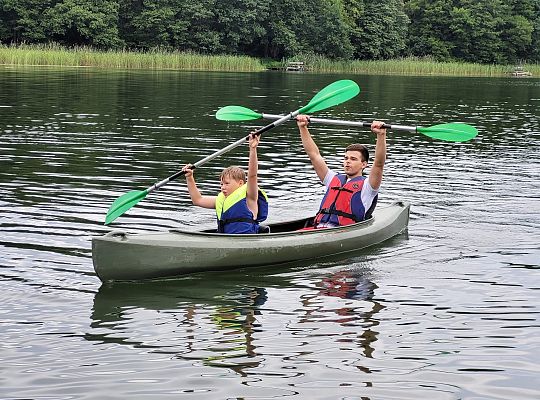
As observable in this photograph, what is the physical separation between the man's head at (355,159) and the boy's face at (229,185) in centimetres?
131

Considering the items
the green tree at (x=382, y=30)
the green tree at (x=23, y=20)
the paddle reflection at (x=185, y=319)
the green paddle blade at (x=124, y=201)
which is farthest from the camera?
the green tree at (x=382, y=30)

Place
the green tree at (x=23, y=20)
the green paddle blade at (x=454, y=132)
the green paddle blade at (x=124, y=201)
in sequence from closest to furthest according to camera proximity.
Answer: the green paddle blade at (x=124, y=201) → the green paddle blade at (x=454, y=132) → the green tree at (x=23, y=20)

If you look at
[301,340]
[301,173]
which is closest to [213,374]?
[301,340]

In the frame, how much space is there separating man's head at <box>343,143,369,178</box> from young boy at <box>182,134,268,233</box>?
3.62 feet

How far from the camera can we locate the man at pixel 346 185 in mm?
8867

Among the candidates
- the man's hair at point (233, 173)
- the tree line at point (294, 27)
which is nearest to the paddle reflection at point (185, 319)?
the man's hair at point (233, 173)

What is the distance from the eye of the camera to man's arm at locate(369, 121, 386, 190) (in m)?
8.41

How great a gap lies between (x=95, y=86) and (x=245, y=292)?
22.5 m

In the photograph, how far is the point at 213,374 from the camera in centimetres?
536

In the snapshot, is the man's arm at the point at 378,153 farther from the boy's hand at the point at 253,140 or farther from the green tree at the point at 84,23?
the green tree at the point at 84,23

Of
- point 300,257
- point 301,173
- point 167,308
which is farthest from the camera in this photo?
point 301,173

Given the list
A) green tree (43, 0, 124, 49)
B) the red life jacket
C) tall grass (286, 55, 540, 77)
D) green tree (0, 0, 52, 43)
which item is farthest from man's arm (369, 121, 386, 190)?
tall grass (286, 55, 540, 77)

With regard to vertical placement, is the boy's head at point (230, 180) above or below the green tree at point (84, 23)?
below

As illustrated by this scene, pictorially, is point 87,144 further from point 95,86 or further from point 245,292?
point 95,86
